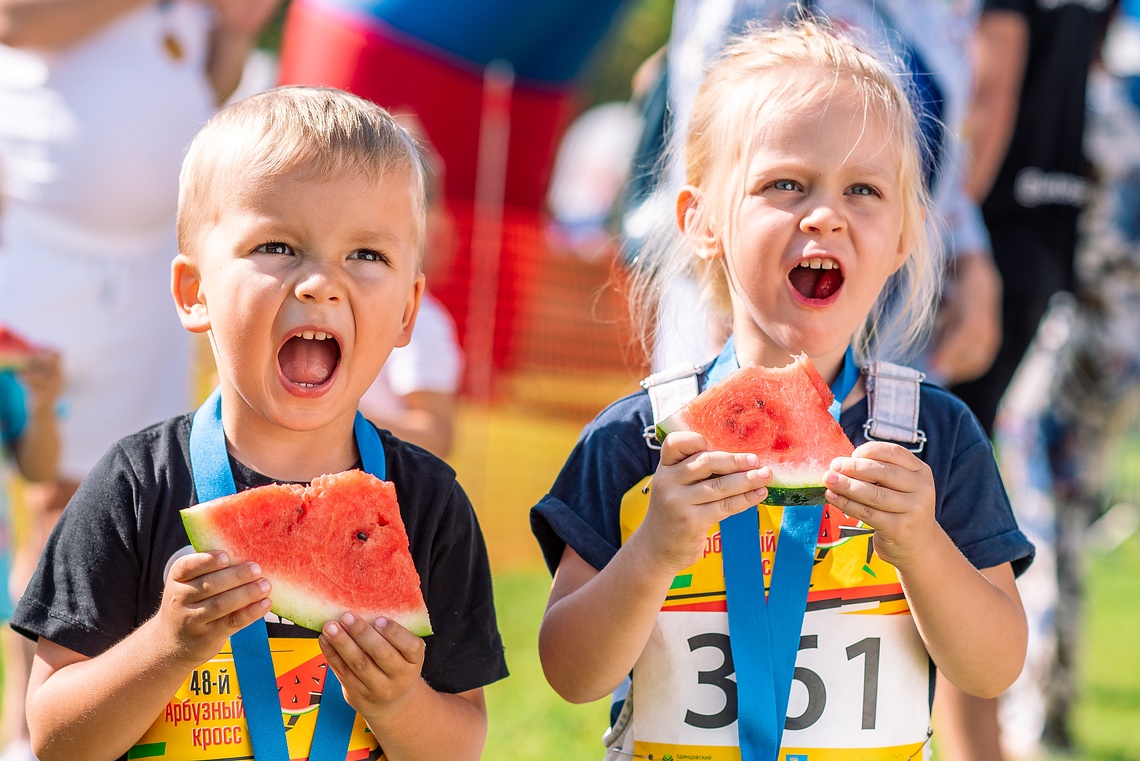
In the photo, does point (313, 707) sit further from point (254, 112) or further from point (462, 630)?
point (254, 112)

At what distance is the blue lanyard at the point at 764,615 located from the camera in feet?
8.19

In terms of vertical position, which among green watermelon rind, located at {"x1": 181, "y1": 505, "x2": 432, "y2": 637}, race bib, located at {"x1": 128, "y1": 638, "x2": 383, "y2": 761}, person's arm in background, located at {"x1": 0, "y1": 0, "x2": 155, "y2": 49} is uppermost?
person's arm in background, located at {"x1": 0, "y1": 0, "x2": 155, "y2": 49}

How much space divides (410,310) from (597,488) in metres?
0.57

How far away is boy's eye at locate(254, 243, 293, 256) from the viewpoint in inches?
93.7

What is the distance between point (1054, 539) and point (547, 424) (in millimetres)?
6852

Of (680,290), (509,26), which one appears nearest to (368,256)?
(680,290)

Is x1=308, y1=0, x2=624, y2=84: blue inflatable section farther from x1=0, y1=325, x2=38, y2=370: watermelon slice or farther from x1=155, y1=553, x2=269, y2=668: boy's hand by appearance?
x1=155, y1=553, x2=269, y2=668: boy's hand

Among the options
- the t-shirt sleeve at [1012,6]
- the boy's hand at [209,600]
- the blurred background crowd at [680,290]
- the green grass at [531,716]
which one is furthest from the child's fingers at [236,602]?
the t-shirt sleeve at [1012,6]

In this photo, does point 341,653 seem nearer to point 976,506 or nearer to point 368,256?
point 368,256

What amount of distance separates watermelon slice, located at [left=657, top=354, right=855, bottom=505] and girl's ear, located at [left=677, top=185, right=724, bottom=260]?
0.43m

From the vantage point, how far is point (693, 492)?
7.45ft

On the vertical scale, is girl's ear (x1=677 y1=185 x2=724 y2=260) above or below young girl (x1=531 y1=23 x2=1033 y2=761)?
above

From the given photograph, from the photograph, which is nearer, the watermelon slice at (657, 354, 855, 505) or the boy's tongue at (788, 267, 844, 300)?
the watermelon slice at (657, 354, 855, 505)

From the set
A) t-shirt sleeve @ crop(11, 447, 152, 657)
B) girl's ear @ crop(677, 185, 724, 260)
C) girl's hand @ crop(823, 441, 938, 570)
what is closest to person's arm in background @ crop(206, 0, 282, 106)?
girl's ear @ crop(677, 185, 724, 260)
